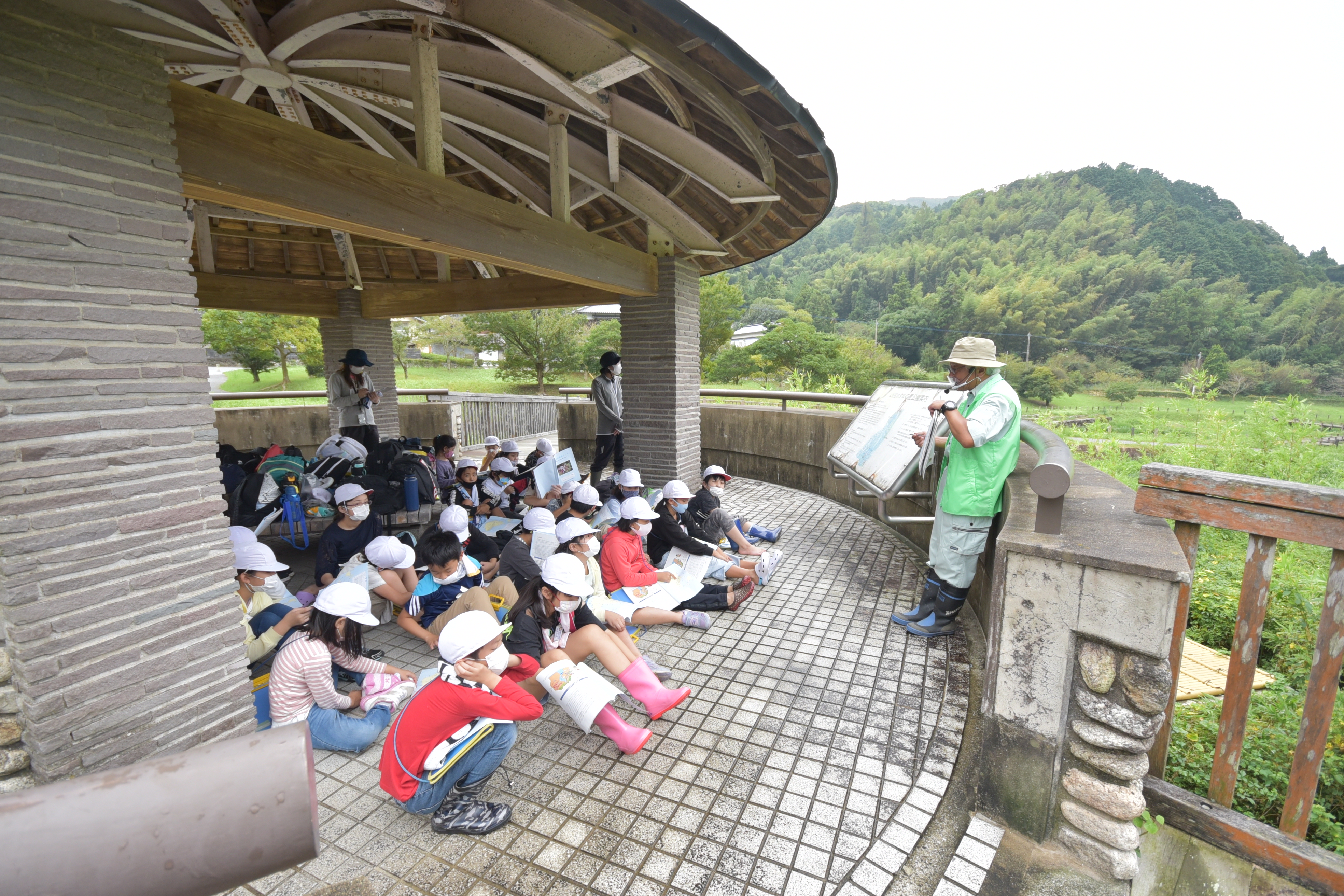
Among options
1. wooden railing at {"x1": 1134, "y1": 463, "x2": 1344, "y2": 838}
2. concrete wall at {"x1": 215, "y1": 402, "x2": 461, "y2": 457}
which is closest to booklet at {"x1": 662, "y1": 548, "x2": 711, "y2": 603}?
wooden railing at {"x1": 1134, "y1": 463, "x2": 1344, "y2": 838}

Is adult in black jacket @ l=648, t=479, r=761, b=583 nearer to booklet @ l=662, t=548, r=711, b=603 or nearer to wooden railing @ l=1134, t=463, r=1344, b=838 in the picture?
booklet @ l=662, t=548, r=711, b=603

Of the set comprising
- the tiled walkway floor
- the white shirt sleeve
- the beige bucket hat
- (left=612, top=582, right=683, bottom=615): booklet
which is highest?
the beige bucket hat

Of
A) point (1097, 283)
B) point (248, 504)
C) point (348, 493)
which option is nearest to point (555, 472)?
point (348, 493)

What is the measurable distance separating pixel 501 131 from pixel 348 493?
10.4 ft

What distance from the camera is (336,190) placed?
3.24 metres

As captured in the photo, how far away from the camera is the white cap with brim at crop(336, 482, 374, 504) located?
4.35 meters

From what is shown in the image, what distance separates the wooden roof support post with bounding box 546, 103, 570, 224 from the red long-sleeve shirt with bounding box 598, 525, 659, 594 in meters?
2.62

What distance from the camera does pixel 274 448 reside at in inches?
253

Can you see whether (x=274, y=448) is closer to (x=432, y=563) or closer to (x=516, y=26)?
(x=432, y=563)

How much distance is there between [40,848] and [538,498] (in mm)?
5761

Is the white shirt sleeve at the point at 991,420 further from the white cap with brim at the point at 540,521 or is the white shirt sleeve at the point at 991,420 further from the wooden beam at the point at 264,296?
the wooden beam at the point at 264,296

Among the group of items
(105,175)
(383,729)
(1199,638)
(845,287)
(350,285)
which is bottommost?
(1199,638)

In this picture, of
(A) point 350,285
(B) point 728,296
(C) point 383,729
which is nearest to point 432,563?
(C) point 383,729

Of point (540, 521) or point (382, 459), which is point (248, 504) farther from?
point (540, 521)
